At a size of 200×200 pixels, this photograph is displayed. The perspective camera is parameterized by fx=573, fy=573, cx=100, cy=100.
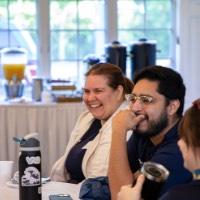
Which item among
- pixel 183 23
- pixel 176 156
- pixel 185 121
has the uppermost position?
pixel 183 23

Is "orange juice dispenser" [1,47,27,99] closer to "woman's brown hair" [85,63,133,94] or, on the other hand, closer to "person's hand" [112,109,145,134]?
"woman's brown hair" [85,63,133,94]

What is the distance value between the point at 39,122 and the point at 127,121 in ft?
7.80

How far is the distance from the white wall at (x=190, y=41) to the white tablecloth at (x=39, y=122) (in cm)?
103

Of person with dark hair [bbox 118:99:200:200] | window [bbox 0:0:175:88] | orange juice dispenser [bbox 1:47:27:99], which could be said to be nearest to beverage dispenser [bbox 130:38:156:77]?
window [bbox 0:0:175:88]

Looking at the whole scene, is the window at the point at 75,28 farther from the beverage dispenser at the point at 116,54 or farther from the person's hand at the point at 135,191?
the person's hand at the point at 135,191

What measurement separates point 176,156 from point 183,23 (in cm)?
304

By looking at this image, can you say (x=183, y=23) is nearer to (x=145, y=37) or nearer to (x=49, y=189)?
A: (x=145, y=37)

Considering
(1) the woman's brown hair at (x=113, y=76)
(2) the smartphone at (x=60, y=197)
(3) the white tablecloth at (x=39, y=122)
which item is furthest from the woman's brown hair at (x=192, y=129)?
(3) the white tablecloth at (x=39, y=122)

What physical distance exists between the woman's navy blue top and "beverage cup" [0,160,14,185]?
0.32 meters

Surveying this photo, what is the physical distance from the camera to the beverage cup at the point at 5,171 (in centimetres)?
262

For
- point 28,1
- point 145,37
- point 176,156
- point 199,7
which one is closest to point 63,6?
point 28,1

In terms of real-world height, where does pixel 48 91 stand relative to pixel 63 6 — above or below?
below

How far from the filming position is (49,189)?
8.02 feet

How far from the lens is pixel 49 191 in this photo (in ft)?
7.90
